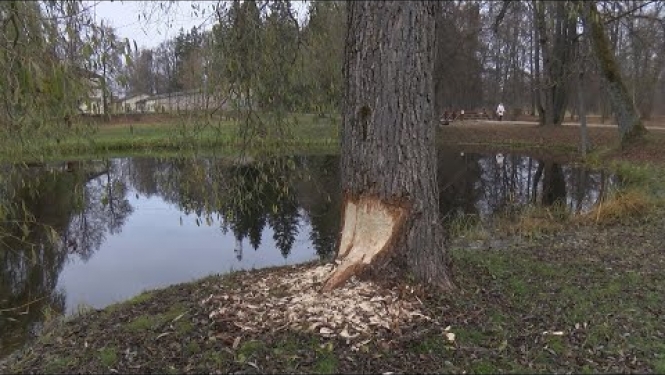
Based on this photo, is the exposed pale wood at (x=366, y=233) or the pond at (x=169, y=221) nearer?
the exposed pale wood at (x=366, y=233)

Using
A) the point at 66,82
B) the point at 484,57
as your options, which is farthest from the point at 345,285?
the point at 484,57

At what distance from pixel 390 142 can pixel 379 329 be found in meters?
1.32

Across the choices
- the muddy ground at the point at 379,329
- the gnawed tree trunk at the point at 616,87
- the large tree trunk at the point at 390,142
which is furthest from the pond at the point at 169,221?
the gnawed tree trunk at the point at 616,87

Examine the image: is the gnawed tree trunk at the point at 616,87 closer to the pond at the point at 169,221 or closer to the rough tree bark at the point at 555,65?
the pond at the point at 169,221

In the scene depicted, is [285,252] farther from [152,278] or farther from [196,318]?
[196,318]

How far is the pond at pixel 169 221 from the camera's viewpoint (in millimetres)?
5754

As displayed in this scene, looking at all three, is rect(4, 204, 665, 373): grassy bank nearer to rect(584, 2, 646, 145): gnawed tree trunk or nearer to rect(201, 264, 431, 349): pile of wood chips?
rect(201, 264, 431, 349): pile of wood chips

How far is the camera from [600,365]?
363 centimetres

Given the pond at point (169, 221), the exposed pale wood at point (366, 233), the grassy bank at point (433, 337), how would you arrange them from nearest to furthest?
1. the grassy bank at point (433, 337)
2. the exposed pale wood at point (366, 233)
3. the pond at point (169, 221)

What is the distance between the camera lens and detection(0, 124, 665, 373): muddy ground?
143 inches

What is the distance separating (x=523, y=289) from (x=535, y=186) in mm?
13346

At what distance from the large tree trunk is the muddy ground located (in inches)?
10.0

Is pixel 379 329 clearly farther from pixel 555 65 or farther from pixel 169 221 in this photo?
pixel 555 65

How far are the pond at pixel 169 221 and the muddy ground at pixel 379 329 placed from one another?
0.91 metres
